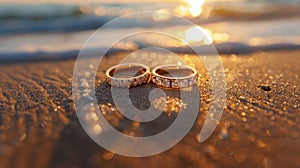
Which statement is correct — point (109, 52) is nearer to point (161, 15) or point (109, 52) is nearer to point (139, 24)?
point (139, 24)

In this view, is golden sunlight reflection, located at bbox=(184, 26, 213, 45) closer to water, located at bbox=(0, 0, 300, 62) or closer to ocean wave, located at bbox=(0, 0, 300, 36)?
water, located at bbox=(0, 0, 300, 62)

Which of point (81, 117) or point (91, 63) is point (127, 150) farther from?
point (91, 63)

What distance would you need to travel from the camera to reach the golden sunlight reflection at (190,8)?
715 centimetres

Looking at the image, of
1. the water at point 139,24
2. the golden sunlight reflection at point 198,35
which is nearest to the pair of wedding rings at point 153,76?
the water at point 139,24

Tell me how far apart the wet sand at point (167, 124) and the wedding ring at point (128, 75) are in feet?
0.42

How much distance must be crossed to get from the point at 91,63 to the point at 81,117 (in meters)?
1.35

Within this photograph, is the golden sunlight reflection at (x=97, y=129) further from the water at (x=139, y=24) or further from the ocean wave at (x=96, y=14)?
the ocean wave at (x=96, y=14)

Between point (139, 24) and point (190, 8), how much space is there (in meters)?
2.40

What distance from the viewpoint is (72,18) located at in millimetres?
6504

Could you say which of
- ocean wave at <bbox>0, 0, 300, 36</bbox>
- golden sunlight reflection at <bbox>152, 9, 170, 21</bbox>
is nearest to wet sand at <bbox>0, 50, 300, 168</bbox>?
ocean wave at <bbox>0, 0, 300, 36</bbox>

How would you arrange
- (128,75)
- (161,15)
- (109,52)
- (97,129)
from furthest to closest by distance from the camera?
(161,15) < (109,52) < (128,75) < (97,129)

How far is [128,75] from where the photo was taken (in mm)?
3080

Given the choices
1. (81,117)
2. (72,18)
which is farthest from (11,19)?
(81,117)

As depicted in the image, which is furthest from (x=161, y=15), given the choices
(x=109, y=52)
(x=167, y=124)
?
(x=167, y=124)
